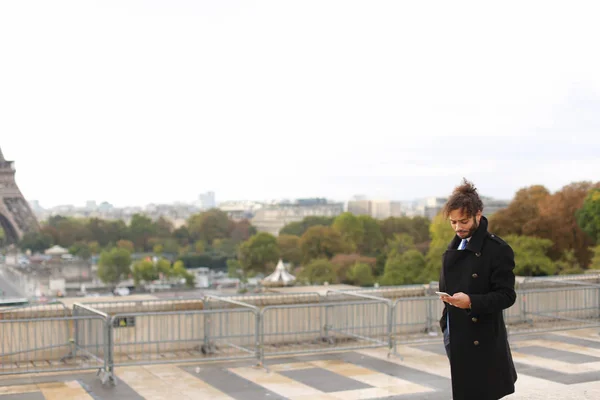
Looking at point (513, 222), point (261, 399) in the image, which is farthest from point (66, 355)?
point (513, 222)

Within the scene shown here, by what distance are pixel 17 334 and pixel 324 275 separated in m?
80.9

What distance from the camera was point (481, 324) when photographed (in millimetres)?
4840

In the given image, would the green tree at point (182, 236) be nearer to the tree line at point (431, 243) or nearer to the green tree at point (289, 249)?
the tree line at point (431, 243)

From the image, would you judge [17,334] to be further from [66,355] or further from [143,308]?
[143,308]

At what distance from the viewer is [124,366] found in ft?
36.1

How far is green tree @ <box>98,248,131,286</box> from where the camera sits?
142 meters

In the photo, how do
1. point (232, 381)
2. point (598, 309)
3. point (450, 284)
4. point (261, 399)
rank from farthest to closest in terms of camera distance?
point (598, 309) → point (232, 381) → point (261, 399) → point (450, 284)

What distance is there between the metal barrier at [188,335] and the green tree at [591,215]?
35232 millimetres

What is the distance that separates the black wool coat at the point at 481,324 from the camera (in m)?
4.78

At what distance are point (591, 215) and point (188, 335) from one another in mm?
36663

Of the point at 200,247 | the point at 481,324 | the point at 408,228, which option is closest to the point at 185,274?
the point at 200,247

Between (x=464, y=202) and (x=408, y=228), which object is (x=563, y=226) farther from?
(x=408, y=228)

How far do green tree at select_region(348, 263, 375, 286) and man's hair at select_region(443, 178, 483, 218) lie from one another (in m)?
86.5

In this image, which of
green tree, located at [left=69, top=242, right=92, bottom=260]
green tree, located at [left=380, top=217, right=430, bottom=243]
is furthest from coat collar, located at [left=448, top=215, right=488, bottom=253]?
green tree, located at [left=69, top=242, right=92, bottom=260]
